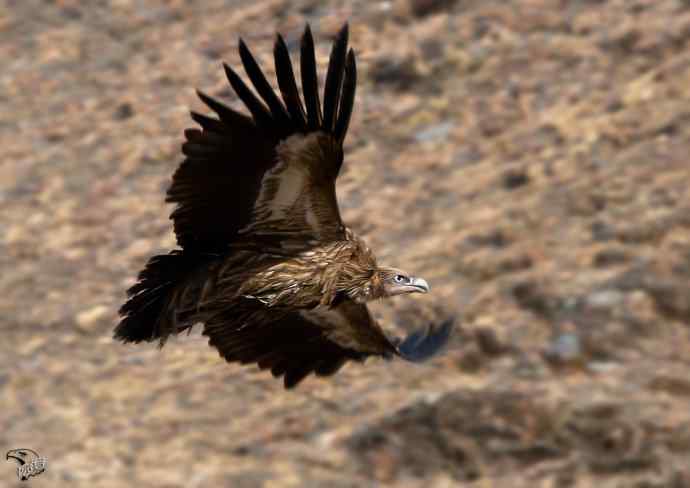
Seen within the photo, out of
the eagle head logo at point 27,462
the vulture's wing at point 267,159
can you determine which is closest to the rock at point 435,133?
the vulture's wing at point 267,159

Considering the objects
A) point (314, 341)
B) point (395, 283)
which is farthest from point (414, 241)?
point (395, 283)

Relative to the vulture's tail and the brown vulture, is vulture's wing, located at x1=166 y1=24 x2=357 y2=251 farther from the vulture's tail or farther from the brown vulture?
the vulture's tail

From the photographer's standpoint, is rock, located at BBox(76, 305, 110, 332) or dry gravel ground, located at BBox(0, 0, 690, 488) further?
rock, located at BBox(76, 305, 110, 332)

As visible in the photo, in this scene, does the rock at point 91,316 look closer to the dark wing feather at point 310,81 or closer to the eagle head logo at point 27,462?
the eagle head logo at point 27,462

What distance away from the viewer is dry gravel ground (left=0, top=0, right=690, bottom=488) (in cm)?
901

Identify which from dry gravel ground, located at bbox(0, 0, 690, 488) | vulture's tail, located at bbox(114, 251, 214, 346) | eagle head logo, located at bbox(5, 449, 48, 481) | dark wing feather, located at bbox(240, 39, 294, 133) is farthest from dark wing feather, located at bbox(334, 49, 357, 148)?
eagle head logo, located at bbox(5, 449, 48, 481)

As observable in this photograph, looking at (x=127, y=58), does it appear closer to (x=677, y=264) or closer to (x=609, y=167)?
(x=609, y=167)

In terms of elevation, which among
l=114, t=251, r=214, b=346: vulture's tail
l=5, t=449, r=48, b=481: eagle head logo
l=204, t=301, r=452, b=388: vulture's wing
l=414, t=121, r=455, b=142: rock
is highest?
l=414, t=121, r=455, b=142: rock

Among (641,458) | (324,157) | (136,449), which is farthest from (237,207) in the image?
(641,458)

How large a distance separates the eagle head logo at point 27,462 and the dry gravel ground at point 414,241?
0.07 metres

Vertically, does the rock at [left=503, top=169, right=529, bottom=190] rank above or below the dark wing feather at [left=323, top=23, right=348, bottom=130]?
above

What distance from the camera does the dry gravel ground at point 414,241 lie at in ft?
29.6

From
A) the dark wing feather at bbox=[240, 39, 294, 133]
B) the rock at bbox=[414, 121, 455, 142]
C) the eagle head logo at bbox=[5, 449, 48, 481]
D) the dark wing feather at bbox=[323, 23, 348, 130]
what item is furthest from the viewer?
the rock at bbox=[414, 121, 455, 142]

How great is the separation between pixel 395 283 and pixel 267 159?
1591 mm
